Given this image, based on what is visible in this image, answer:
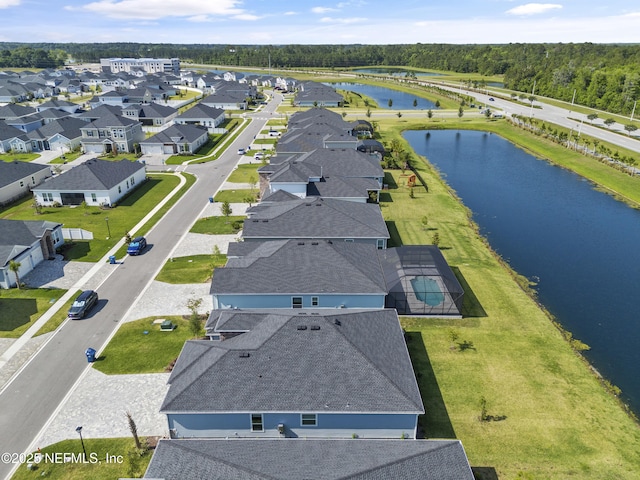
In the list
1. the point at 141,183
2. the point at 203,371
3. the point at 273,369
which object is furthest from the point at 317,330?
the point at 141,183

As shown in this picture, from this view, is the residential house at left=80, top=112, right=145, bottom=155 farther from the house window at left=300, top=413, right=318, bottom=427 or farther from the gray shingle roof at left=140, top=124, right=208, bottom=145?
the house window at left=300, top=413, right=318, bottom=427

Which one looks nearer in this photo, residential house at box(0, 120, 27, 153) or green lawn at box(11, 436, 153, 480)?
green lawn at box(11, 436, 153, 480)

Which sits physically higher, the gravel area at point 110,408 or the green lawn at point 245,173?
the green lawn at point 245,173

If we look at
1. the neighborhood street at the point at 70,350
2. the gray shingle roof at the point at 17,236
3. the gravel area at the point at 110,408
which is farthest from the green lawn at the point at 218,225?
the gravel area at the point at 110,408

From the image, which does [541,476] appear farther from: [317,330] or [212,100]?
[212,100]

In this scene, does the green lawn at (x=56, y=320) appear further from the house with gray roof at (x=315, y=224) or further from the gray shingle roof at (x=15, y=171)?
the gray shingle roof at (x=15, y=171)

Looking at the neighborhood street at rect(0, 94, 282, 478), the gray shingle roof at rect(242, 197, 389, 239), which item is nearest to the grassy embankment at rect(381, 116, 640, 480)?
the gray shingle roof at rect(242, 197, 389, 239)
